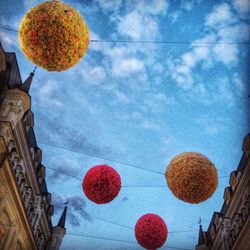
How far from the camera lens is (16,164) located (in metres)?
15.8

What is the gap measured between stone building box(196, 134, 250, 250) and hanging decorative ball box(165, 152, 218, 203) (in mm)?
6484

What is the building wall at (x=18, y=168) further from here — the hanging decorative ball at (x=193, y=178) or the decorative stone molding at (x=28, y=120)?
the hanging decorative ball at (x=193, y=178)

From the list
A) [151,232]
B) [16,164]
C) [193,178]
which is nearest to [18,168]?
[16,164]

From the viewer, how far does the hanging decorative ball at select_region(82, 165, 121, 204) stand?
9953 millimetres

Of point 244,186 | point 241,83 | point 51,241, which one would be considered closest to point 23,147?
point 51,241

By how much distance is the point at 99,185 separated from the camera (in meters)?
9.98

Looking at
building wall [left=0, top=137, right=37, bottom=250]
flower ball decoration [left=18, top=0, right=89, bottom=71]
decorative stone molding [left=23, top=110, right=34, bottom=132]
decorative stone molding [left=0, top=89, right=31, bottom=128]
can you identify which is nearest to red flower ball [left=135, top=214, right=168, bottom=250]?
flower ball decoration [left=18, top=0, right=89, bottom=71]

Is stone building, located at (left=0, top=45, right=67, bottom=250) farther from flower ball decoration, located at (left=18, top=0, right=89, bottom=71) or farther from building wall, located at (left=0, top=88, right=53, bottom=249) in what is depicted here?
flower ball decoration, located at (left=18, top=0, right=89, bottom=71)

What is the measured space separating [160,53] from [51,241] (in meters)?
18.4

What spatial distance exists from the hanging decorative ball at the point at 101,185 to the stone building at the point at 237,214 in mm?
8169

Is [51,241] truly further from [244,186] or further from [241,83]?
[241,83]

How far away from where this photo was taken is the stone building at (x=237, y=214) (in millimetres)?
15118

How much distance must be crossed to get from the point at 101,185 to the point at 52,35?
515 centimetres

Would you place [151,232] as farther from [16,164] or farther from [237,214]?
[237,214]
